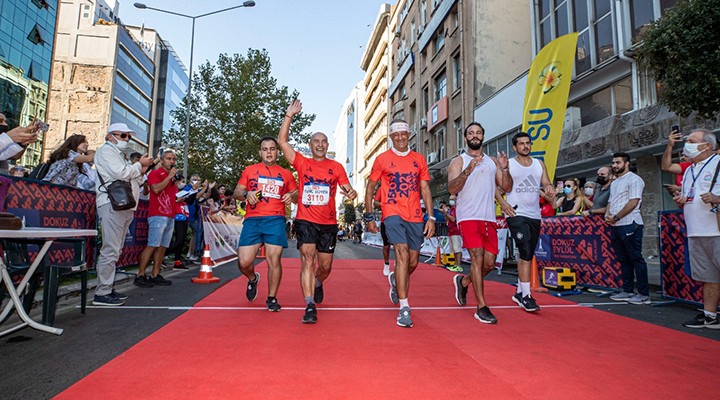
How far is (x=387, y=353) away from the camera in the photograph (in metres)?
3.04

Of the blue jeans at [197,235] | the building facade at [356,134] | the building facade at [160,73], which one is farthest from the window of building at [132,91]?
the blue jeans at [197,235]

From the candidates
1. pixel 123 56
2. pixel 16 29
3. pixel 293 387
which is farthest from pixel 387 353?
pixel 123 56

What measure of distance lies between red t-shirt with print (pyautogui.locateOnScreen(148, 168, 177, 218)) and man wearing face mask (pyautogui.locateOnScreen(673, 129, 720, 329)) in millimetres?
6836

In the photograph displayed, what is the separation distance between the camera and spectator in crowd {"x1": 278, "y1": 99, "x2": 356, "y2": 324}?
4.50 m

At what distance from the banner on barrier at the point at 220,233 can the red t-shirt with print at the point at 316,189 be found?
5.79 metres

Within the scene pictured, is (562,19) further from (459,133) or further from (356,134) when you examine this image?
(356,134)

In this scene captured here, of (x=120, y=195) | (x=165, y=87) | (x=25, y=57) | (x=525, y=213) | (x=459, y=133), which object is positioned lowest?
(x=525, y=213)

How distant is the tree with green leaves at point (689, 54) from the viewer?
22.0 feet

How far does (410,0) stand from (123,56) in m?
43.6

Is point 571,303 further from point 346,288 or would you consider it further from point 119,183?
point 119,183

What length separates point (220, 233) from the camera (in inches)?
480

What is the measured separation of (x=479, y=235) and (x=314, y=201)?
6.02ft

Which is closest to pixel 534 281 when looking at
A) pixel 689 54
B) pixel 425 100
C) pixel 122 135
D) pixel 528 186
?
pixel 528 186

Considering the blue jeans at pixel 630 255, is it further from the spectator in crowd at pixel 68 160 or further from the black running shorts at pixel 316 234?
the spectator in crowd at pixel 68 160
